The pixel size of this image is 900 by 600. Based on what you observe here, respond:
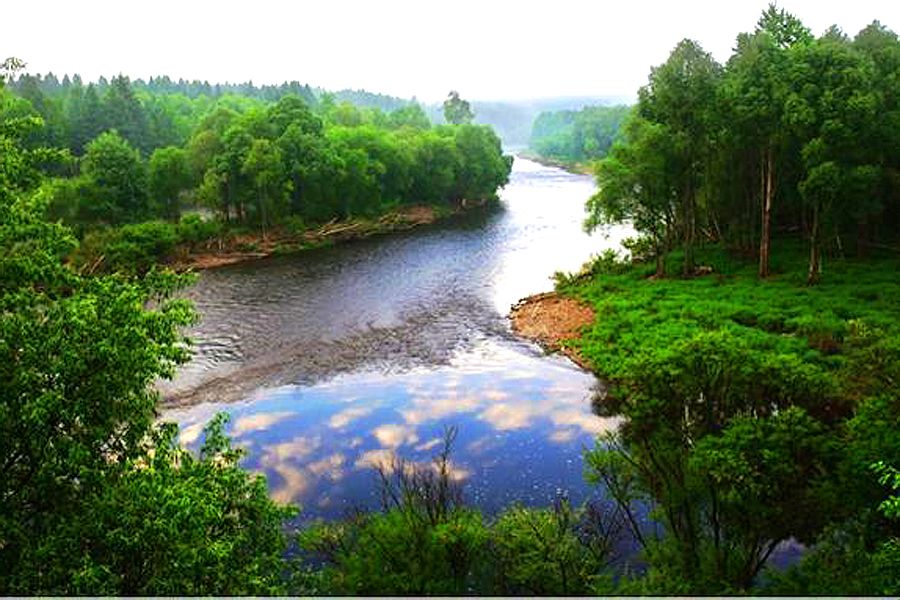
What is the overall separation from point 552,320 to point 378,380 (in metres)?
15.4

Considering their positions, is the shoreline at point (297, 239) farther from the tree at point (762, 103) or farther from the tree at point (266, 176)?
the tree at point (762, 103)

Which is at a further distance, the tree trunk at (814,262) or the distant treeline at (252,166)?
the distant treeline at (252,166)

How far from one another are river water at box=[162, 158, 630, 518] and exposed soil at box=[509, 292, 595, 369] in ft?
3.65

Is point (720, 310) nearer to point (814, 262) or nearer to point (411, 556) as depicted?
point (814, 262)

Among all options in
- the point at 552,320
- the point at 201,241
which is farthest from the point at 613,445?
the point at 201,241

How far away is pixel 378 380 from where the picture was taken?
4084 cm

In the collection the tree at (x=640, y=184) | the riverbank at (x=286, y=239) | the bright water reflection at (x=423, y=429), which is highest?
the tree at (x=640, y=184)

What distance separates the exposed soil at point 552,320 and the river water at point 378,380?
1.11 m

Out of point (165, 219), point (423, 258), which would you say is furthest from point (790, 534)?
point (165, 219)

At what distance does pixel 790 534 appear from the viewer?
19.9m

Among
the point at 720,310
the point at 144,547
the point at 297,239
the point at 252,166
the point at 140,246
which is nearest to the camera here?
the point at 144,547

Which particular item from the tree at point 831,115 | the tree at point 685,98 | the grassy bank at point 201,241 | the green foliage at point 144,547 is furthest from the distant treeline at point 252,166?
the tree at point 831,115

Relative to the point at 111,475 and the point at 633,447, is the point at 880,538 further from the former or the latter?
the point at 111,475

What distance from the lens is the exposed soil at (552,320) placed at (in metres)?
46.5
